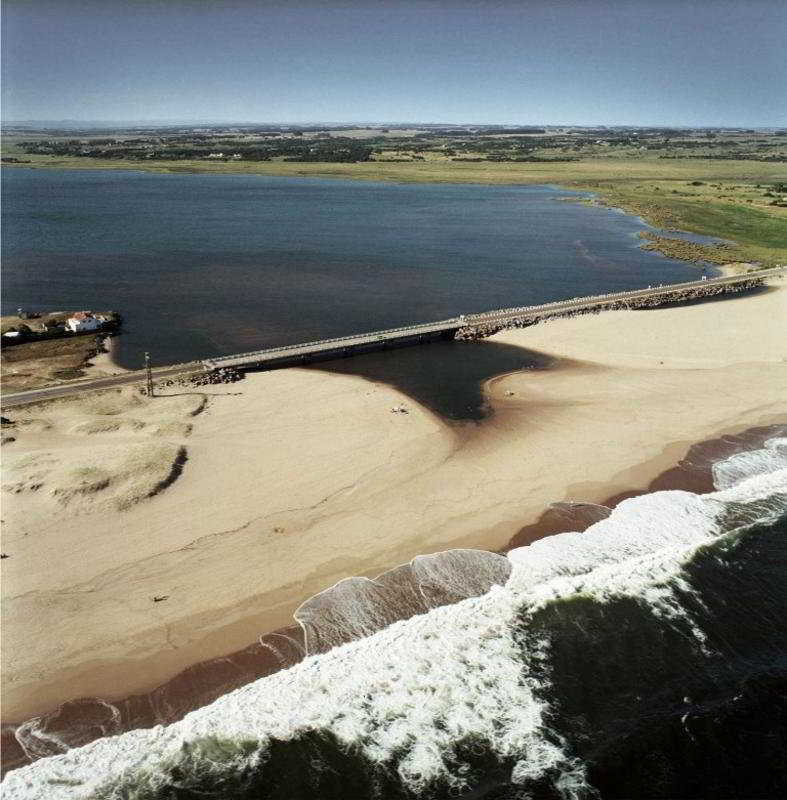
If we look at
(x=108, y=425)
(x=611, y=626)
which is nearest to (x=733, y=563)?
(x=611, y=626)

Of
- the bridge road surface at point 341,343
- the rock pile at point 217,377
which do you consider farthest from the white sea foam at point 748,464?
the rock pile at point 217,377

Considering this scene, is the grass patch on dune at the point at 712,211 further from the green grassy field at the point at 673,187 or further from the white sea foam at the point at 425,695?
the white sea foam at the point at 425,695

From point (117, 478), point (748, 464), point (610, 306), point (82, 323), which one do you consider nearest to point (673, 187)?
point (610, 306)

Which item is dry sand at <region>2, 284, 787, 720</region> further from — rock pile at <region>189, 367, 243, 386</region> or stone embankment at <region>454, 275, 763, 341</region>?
stone embankment at <region>454, 275, 763, 341</region>

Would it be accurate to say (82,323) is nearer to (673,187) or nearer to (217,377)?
(217,377)

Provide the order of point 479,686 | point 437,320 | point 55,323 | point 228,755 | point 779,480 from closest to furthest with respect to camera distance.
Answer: point 228,755, point 479,686, point 779,480, point 55,323, point 437,320

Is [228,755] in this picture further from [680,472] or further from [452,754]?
[680,472]

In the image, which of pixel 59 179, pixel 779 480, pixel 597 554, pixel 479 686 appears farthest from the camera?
pixel 59 179

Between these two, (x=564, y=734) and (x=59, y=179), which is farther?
(x=59, y=179)
